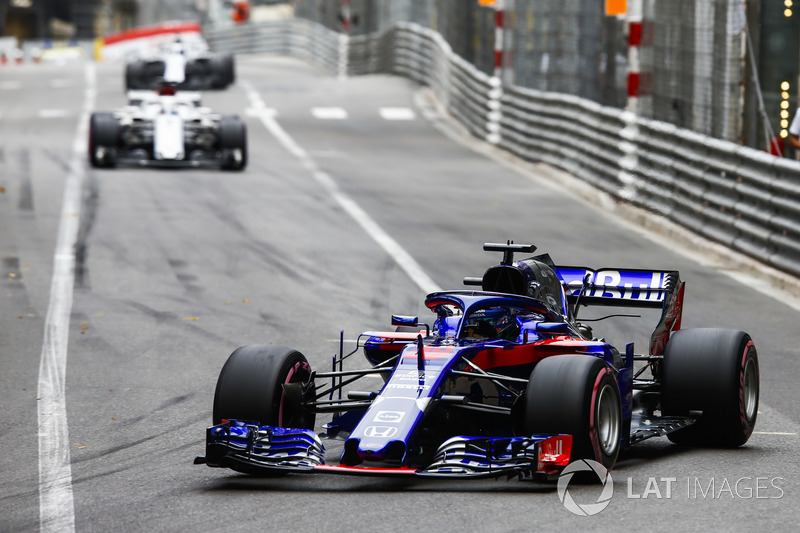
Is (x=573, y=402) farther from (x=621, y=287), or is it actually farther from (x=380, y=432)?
(x=621, y=287)

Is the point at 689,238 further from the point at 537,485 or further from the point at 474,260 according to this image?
the point at 537,485

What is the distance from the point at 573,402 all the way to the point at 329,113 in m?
26.7

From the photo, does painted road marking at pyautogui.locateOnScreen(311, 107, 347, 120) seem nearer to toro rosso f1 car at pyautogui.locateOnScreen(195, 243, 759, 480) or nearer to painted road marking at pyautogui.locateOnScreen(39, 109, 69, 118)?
painted road marking at pyautogui.locateOnScreen(39, 109, 69, 118)

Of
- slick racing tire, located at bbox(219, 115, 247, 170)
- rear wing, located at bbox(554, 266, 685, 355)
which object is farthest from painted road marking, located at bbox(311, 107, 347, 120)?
rear wing, located at bbox(554, 266, 685, 355)

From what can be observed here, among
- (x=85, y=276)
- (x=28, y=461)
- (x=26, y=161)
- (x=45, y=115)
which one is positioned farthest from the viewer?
(x=45, y=115)

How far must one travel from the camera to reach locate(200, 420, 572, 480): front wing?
694 centimetres

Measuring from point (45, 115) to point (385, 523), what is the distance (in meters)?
26.6

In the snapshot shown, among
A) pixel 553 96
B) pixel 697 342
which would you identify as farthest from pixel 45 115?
pixel 697 342

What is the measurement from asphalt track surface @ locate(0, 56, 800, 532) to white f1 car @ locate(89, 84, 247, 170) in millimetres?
438

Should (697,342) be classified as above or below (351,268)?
above

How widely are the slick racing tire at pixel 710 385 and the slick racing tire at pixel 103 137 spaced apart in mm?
16012

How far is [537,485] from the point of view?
709 cm

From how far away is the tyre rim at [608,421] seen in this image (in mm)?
7332

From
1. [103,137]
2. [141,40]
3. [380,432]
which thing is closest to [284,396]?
[380,432]
